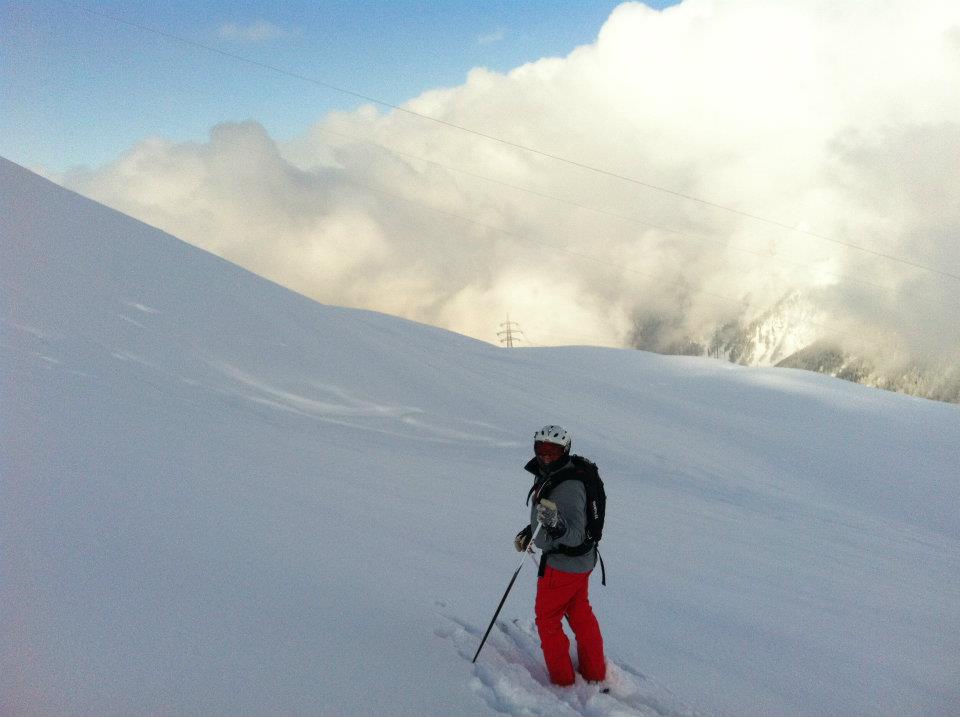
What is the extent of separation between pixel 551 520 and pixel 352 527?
8.55 ft

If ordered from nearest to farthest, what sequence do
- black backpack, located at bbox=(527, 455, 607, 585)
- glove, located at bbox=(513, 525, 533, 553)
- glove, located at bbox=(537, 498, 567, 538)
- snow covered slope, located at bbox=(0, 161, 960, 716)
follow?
snow covered slope, located at bbox=(0, 161, 960, 716) → glove, located at bbox=(537, 498, 567, 538) → black backpack, located at bbox=(527, 455, 607, 585) → glove, located at bbox=(513, 525, 533, 553)

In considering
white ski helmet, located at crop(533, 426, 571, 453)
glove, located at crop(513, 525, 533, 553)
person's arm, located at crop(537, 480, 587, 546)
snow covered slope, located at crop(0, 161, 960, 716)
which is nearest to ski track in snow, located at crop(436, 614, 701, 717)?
snow covered slope, located at crop(0, 161, 960, 716)

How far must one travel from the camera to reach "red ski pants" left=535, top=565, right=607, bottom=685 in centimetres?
450

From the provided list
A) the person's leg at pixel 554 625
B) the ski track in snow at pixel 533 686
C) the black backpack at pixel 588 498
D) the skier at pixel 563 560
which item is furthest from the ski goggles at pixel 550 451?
the ski track in snow at pixel 533 686

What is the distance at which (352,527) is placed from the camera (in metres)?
6.32

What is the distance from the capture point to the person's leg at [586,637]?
4555 mm

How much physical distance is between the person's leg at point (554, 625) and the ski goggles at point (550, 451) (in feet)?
2.50

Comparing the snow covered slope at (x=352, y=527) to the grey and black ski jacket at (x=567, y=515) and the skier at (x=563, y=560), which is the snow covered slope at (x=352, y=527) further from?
the grey and black ski jacket at (x=567, y=515)

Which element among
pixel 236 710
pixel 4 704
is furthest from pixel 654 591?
pixel 4 704

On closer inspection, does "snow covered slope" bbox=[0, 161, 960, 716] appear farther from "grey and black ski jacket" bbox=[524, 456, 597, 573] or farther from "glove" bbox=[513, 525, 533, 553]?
"grey and black ski jacket" bbox=[524, 456, 597, 573]

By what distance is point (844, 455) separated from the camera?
17.6m

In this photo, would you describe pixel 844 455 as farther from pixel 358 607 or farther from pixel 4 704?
pixel 4 704

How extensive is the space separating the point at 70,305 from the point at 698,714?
38.4 ft

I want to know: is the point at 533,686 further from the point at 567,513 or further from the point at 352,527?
the point at 352,527
